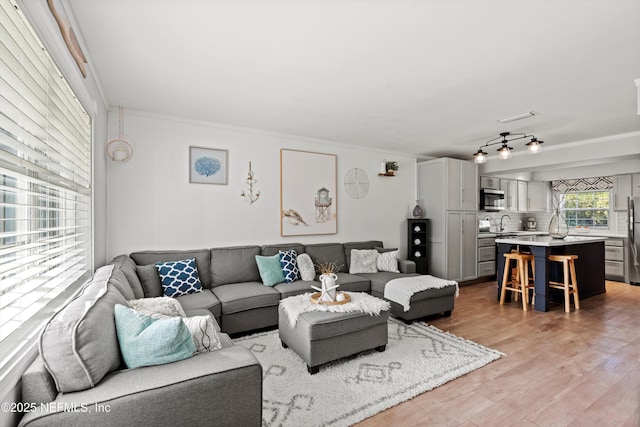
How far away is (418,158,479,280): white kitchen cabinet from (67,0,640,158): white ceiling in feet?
5.52

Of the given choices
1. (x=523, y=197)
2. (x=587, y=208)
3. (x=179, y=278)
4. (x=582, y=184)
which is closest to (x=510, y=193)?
(x=523, y=197)

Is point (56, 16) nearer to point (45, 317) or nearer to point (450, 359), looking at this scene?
point (45, 317)

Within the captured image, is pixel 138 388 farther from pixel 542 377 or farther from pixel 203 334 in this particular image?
pixel 542 377

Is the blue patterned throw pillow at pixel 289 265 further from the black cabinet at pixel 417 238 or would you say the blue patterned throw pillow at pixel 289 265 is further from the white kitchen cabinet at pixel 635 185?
the white kitchen cabinet at pixel 635 185

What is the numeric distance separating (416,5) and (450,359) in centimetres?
271

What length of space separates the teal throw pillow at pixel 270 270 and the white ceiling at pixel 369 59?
172cm

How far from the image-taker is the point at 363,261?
14.8ft

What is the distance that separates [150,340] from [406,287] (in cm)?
275

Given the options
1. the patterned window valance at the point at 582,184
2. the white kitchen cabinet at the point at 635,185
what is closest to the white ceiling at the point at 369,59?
the white kitchen cabinet at the point at 635,185

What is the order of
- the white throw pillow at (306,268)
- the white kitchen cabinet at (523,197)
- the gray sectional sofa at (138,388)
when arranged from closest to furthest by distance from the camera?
the gray sectional sofa at (138,388)
the white throw pillow at (306,268)
the white kitchen cabinet at (523,197)

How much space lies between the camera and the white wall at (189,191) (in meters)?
3.51

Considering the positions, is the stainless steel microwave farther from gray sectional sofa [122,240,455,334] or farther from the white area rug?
the white area rug

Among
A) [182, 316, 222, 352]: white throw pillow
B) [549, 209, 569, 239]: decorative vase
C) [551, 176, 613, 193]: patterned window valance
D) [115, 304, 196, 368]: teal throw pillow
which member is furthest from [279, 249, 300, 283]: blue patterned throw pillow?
[551, 176, 613, 193]: patterned window valance

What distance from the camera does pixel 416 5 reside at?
1.73 meters
